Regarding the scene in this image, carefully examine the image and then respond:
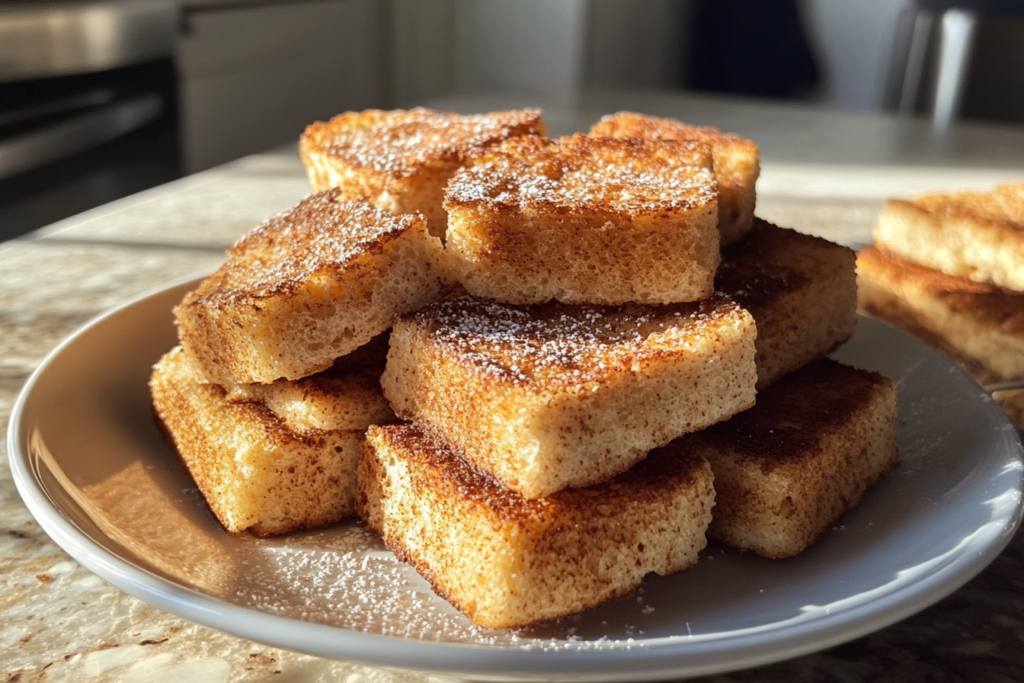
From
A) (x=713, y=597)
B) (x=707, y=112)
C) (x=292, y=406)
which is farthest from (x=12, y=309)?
(x=707, y=112)

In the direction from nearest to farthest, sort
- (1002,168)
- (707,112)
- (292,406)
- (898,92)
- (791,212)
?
(292,406) → (791,212) → (1002,168) → (707,112) → (898,92)

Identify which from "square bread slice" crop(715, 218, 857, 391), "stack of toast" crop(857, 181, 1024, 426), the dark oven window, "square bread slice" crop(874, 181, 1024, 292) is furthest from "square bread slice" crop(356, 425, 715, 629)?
the dark oven window

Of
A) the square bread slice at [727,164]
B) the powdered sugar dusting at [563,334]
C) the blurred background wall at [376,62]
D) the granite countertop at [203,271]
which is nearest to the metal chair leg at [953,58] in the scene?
the blurred background wall at [376,62]

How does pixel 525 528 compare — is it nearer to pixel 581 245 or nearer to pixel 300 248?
pixel 581 245

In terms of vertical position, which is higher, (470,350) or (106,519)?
(470,350)

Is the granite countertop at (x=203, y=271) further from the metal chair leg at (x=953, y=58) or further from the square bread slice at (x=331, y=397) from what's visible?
the metal chair leg at (x=953, y=58)

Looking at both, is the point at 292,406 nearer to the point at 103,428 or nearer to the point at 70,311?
the point at 103,428
